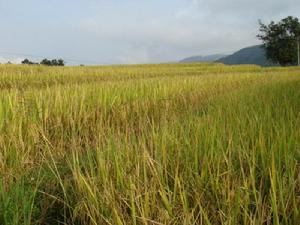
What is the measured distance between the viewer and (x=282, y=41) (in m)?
48.2

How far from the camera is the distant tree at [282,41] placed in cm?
4762

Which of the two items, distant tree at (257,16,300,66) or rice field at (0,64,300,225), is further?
distant tree at (257,16,300,66)

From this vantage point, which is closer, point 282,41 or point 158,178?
point 158,178

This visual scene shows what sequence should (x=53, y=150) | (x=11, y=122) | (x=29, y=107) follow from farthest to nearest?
(x=29, y=107), (x=11, y=122), (x=53, y=150)

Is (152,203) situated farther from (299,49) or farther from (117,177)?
(299,49)

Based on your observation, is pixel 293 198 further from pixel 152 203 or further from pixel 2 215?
pixel 2 215

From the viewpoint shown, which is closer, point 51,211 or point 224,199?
point 224,199

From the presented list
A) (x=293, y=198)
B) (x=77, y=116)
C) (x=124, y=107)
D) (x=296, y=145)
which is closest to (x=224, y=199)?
(x=293, y=198)

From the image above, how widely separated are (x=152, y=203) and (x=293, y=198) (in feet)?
1.73

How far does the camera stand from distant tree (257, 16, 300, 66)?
47.6m

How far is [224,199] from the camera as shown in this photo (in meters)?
1.54

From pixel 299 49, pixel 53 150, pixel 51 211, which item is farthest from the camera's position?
pixel 299 49

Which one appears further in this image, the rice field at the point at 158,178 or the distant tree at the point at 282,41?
the distant tree at the point at 282,41

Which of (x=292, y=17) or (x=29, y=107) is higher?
(x=292, y=17)
